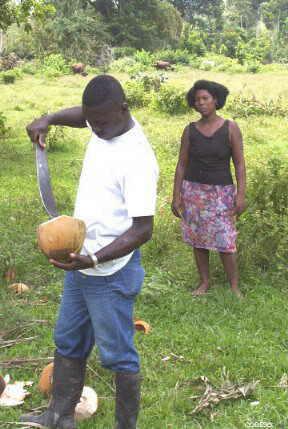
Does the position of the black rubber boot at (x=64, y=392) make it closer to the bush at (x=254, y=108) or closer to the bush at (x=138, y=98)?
the bush at (x=254, y=108)

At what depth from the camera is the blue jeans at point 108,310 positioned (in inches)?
98.1

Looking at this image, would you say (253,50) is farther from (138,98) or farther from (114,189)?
(114,189)

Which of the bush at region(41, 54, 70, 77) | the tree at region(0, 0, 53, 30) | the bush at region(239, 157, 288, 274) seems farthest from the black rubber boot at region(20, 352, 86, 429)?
the bush at region(41, 54, 70, 77)

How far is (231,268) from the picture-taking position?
181 inches

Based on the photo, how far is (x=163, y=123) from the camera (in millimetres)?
12195

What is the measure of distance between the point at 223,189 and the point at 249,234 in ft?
2.85

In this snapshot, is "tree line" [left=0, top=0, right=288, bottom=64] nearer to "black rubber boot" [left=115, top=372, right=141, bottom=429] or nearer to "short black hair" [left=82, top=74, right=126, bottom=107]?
"short black hair" [left=82, top=74, right=126, bottom=107]

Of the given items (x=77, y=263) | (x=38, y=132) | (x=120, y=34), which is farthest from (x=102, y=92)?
(x=120, y=34)

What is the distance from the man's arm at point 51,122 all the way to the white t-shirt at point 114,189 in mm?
328

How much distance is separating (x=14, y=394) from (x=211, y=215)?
207 centimetres

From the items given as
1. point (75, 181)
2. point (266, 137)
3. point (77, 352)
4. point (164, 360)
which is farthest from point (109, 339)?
point (266, 137)

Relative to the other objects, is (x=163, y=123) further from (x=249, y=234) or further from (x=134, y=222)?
(x=134, y=222)

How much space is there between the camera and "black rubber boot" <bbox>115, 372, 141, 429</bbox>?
2580 millimetres

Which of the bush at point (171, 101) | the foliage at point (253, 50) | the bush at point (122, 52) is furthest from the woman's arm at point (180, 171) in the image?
the bush at point (122, 52)
